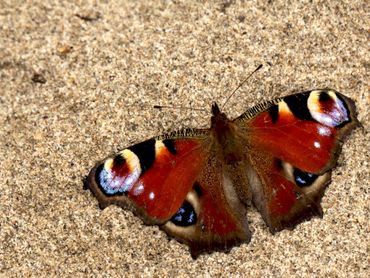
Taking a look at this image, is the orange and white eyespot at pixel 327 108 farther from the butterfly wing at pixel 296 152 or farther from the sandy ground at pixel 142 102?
the sandy ground at pixel 142 102

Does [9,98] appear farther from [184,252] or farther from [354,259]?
[354,259]

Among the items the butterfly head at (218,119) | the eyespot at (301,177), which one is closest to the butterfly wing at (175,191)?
the butterfly head at (218,119)

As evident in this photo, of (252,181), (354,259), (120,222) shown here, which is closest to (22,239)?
(120,222)

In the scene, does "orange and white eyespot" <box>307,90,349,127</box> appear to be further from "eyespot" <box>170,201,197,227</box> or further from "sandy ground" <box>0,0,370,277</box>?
"eyespot" <box>170,201,197,227</box>

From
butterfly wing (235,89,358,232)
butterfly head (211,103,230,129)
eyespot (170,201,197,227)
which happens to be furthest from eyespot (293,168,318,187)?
eyespot (170,201,197,227)

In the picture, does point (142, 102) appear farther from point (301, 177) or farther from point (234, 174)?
point (301, 177)
